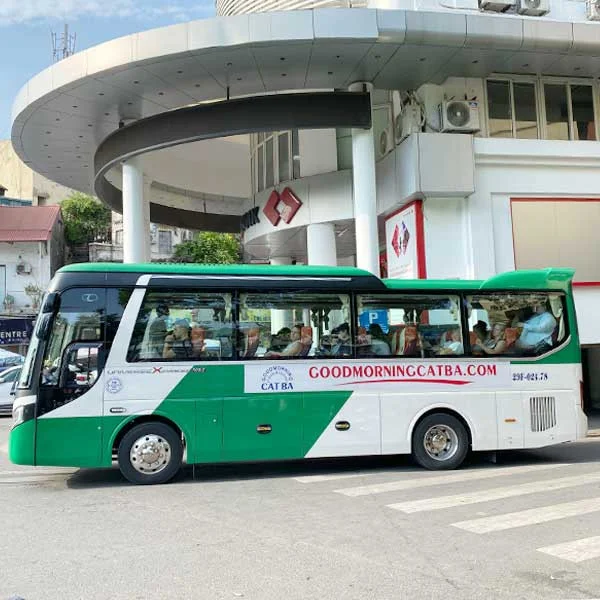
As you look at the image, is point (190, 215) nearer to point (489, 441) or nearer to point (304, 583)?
point (489, 441)

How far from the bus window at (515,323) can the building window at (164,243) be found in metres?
39.5

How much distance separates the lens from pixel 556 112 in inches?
695

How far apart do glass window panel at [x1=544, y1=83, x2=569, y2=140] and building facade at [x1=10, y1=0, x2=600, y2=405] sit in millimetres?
39

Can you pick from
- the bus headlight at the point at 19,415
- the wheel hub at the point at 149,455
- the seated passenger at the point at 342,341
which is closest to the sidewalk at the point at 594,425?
the seated passenger at the point at 342,341

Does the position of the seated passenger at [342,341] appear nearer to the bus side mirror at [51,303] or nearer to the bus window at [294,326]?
the bus window at [294,326]

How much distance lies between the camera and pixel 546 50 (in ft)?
50.9

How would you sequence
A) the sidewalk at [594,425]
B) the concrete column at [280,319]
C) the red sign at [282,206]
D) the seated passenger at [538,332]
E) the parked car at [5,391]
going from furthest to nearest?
the parked car at [5,391]
the red sign at [282,206]
the sidewalk at [594,425]
the seated passenger at [538,332]
the concrete column at [280,319]

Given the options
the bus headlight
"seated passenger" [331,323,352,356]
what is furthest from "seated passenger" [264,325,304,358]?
the bus headlight

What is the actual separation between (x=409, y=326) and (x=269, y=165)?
1339cm

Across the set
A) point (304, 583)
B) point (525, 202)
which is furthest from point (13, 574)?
point (525, 202)

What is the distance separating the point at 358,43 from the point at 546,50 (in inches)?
187

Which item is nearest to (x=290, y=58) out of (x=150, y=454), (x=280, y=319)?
(x=280, y=319)

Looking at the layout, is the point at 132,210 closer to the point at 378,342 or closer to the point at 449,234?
the point at 449,234

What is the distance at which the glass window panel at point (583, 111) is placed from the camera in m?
17.8
